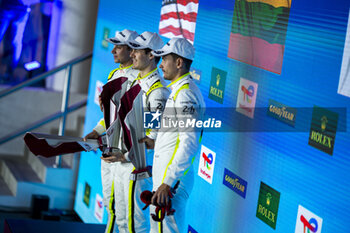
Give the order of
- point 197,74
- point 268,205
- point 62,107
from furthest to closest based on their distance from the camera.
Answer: point 62,107, point 197,74, point 268,205

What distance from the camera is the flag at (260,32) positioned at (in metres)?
3.06

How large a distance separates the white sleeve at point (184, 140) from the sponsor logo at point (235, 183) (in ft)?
1.47

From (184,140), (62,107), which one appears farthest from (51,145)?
(62,107)

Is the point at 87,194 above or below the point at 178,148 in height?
below

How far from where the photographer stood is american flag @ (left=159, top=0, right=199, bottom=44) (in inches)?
158

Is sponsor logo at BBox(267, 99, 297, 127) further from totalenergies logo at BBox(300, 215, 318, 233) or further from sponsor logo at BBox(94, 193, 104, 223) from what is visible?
sponsor logo at BBox(94, 193, 104, 223)

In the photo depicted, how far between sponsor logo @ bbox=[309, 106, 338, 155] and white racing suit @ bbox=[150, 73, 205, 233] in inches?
24.8

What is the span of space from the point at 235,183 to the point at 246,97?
1.70ft

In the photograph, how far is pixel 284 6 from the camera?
304cm

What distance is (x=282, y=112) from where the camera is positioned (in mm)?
3016

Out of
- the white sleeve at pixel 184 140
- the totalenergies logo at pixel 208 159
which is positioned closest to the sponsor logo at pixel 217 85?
the totalenergies logo at pixel 208 159

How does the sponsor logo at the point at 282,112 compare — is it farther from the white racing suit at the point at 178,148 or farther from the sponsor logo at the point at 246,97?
the white racing suit at the point at 178,148

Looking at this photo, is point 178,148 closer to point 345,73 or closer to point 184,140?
point 184,140

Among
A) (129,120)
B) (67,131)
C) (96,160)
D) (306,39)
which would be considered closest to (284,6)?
(306,39)
